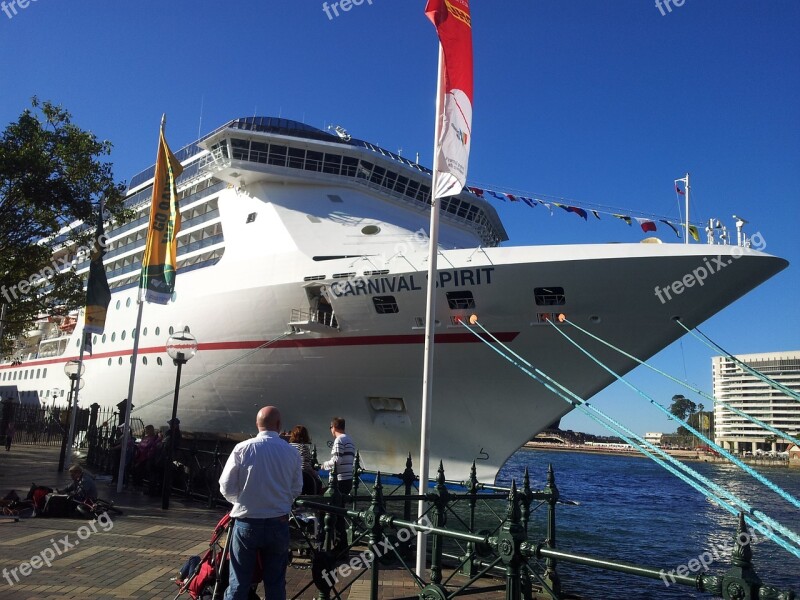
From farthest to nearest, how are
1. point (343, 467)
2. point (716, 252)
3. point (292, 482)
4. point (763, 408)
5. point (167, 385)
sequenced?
point (763, 408) → point (167, 385) → point (716, 252) → point (343, 467) → point (292, 482)

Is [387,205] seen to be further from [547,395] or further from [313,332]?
[547,395]

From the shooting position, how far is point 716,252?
42.4ft

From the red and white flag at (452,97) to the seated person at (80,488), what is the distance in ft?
22.4

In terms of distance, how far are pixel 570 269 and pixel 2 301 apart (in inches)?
679

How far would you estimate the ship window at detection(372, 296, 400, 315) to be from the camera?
15.1m

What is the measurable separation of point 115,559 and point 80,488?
122 inches

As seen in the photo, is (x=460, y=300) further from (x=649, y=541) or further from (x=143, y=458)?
(x=143, y=458)

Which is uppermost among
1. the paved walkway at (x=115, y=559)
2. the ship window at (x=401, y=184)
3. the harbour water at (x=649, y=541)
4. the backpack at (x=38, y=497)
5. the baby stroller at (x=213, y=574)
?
the ship window at (x=401, y=184)

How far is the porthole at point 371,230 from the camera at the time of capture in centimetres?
1827

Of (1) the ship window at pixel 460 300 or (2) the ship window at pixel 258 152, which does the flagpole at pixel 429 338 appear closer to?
(1) the ship window at pixel 460 300

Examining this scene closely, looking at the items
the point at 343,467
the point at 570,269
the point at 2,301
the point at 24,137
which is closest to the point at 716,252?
the point at 570,269

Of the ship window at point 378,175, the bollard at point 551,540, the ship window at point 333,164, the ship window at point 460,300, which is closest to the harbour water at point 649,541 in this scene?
the bollard at point 551,540

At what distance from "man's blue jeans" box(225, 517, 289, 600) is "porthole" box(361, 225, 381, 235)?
1431 centimetres

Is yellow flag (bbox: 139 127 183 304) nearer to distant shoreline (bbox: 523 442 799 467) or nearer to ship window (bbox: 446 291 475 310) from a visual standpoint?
ship window (bbox: 446 291 475 310)
